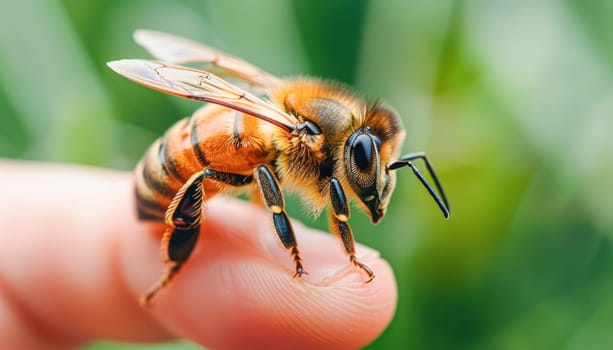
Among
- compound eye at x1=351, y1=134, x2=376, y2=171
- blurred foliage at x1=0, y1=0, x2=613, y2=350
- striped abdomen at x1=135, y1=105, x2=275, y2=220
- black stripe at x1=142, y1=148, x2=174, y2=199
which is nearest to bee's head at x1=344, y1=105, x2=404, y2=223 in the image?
compound eye at x1=351, y1=134, x2=376, y2=171

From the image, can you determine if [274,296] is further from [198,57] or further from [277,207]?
[198,57]

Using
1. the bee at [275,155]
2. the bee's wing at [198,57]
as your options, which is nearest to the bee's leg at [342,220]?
the bee at [275,155]

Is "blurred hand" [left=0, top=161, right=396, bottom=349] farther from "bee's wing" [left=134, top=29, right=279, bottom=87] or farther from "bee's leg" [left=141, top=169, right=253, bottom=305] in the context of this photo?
"bee's wing" [left=134, top=29, right=279, bottom=87]

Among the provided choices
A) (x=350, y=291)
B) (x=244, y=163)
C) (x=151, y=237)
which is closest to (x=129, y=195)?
(x=151, y=237)

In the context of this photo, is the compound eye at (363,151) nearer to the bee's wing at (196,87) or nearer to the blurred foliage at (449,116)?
the bee's wing at (196,87)

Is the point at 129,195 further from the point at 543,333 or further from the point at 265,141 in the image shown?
the point at 543,333

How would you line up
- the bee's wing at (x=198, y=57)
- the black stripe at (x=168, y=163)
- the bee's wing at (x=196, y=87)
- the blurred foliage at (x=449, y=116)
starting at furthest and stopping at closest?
1. the blurred foliage at (x=449, y=116)
2. the bee's wing at (x=198, y=57)
3. the black stripe at (x=168, y=163)
4. the bee's wing at (x=196, y=87)
